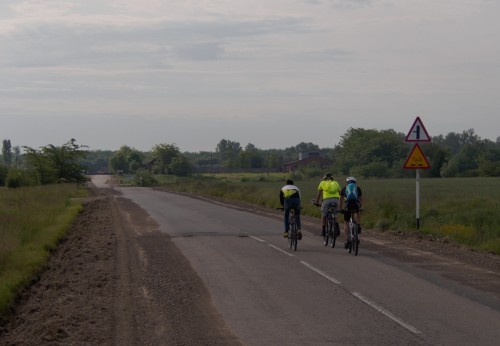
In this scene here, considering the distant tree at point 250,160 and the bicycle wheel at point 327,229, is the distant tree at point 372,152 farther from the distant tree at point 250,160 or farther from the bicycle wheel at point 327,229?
the bicycle wheel at point 327,229

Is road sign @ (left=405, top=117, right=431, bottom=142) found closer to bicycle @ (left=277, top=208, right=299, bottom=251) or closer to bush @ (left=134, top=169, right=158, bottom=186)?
bicycle @ (left=277, top=208, right=299, bottom=251)

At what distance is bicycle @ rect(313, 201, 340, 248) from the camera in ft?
58.2

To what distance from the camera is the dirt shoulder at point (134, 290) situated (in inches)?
339

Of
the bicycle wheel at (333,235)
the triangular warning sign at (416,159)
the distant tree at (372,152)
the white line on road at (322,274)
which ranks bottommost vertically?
the white line on road at (322,274)

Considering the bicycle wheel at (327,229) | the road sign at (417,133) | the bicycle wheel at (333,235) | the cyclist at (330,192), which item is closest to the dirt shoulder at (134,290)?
the bicycle wheel at (333,235)

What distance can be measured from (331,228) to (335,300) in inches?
297

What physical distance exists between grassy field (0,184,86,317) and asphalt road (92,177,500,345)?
338cm

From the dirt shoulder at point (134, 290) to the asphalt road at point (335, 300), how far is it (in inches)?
15.9

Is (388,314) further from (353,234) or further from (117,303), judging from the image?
(353,234)

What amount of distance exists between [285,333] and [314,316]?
3.39 feet

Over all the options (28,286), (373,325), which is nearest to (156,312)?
(373,325)

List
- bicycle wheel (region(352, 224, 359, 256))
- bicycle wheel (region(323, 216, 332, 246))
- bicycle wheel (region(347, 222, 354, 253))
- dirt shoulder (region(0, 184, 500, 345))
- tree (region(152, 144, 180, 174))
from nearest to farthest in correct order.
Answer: dirt shoulder (region(0, 184, 500, 345))
bicycle wheel (region(352, 224, 359, 256))
bicycle wheel (region(347, 222, 354, 253))
bicycle wheel (region(323, 216, 332, 246))
tree (region(152, 144, 180, 174))

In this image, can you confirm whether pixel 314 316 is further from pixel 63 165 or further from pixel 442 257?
pixel 63 165

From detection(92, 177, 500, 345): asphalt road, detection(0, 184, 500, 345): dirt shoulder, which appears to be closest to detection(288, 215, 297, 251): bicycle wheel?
detection(92, 177, 500, 345): asphalt road
